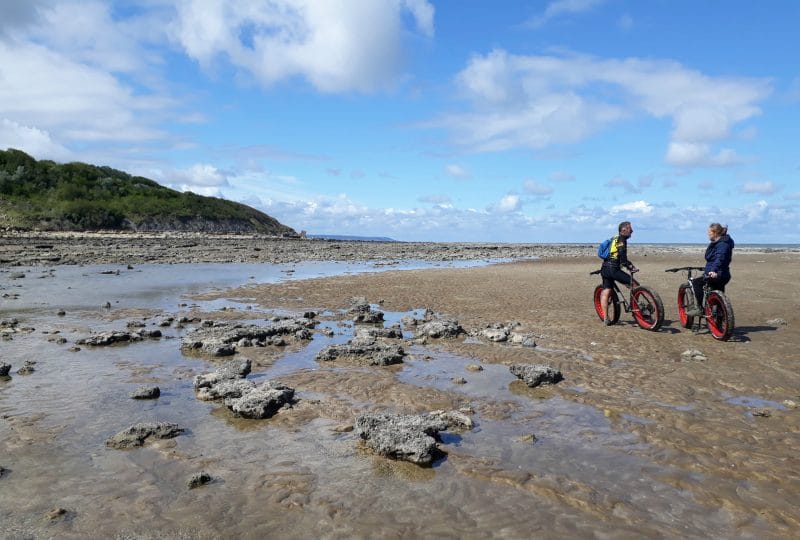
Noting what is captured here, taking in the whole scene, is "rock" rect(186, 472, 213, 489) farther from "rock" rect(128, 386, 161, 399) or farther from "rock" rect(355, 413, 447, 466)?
"rock" rect(128, 386, 161, 399)

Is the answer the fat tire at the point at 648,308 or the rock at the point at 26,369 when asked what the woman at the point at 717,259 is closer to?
the fat tire at the point at 648,308

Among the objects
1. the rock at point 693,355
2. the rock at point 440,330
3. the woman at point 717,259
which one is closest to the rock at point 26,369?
the rock at point 440,330

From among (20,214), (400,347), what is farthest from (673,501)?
(20,214)

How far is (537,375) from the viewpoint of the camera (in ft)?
27.2

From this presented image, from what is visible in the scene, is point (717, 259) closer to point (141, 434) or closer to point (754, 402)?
point (754, 402)

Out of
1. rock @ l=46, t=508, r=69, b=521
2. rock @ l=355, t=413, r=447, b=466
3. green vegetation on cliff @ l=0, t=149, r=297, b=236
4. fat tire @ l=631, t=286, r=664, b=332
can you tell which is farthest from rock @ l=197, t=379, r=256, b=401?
green vegetation on cliff @ l=0, t=149, r=297, b=236

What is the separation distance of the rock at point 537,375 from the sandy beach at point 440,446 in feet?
0.59

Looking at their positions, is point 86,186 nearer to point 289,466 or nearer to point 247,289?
point 247,289

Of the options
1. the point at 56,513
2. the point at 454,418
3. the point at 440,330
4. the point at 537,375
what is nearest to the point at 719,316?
the point at 537,375

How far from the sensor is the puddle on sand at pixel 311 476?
4.30m

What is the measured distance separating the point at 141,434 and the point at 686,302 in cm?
1276

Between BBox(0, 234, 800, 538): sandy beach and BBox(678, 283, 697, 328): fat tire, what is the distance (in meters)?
1.04

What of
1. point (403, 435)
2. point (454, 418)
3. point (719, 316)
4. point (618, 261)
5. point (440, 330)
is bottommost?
point (454, 418)

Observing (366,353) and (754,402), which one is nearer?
(754,402)
